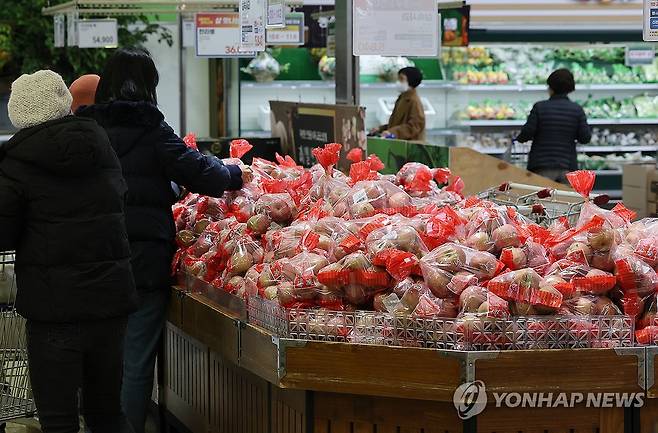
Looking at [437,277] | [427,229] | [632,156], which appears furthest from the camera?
[632,156]

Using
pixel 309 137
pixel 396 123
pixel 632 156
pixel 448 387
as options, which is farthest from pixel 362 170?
pixel 632 156

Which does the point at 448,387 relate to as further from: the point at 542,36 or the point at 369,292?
the point at 542,36

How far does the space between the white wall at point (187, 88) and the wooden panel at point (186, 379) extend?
26.3 ft

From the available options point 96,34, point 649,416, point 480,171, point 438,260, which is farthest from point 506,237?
point 96,34

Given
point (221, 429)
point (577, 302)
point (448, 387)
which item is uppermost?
point (577, 302)

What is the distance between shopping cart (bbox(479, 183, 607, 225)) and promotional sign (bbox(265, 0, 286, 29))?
1327 mm

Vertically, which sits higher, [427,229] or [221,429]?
[427,229]

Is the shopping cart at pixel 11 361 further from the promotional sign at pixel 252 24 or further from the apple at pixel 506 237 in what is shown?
the apple at pixel 506 237

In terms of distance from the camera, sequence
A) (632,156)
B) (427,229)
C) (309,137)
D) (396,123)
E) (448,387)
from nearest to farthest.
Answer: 1. (448,387)
2. (427,229)
3. (309,137)
4. (396,123)
5. (632,156)

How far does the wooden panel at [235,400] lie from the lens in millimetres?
3953

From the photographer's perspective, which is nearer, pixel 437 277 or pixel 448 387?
pixel 448 387

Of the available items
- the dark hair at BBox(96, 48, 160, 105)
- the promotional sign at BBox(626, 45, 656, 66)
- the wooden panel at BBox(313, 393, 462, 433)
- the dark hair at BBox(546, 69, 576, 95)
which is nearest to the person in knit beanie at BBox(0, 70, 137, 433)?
the dark hair at BBox(96, 48, 160, 105)

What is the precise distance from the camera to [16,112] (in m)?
3.86

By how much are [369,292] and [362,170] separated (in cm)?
111
